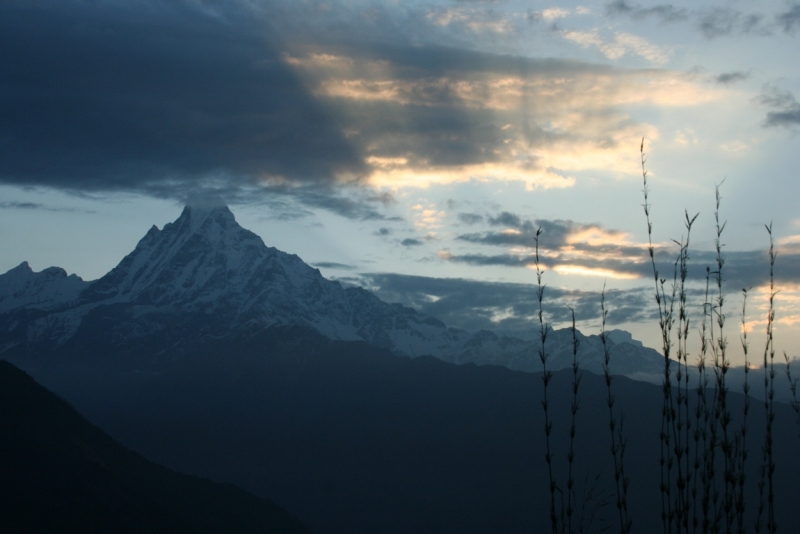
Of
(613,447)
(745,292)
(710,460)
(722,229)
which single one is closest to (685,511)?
(710,460)

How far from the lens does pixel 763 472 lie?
13.2 metres

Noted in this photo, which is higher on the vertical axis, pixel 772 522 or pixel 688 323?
pixel 688 323

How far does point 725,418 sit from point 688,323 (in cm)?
224

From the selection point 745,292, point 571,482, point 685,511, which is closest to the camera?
point 571,482

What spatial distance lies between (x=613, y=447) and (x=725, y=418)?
1910mm

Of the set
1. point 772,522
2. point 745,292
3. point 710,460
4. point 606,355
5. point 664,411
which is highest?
point 745,292

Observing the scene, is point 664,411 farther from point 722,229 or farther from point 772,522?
point 722,229

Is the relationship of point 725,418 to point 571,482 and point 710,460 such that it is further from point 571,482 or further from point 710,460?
point 571,482

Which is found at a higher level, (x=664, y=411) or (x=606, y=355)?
(x=606, y=355)

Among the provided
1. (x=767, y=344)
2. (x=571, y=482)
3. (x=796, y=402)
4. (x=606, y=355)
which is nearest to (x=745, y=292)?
(x=767, y=344)

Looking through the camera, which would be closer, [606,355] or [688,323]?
[606,355]

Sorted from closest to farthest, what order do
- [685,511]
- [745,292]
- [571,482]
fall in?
[571,482] < [685,511] < [745,292]

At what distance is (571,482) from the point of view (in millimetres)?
11727

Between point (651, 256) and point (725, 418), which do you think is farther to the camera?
point (651, 256)
